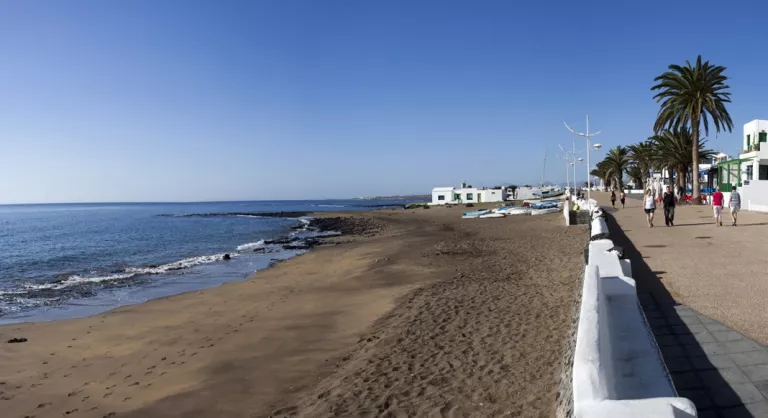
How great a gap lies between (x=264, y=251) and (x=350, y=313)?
19.8 meters

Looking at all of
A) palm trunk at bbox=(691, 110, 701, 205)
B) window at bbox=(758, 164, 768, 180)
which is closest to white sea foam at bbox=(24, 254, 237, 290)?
palm trunk at bbox=(691, 110, 701, 205)

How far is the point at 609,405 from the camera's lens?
2420 mm

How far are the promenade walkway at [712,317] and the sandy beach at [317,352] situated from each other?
1.54 m

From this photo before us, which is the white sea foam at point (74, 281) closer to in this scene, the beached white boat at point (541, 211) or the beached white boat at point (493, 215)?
the beached white boat at point (493, 215)

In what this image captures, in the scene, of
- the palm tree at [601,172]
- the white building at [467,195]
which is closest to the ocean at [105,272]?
the white building at [467,195]

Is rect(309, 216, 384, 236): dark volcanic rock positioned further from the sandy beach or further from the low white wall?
the low white wall

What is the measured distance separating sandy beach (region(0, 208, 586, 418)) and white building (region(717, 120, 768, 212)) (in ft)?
60.5

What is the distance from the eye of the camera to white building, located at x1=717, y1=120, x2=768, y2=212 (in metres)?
26.5

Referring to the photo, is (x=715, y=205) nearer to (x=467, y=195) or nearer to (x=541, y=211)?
(x=541, y=211)

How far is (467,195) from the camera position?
9181 centimetres

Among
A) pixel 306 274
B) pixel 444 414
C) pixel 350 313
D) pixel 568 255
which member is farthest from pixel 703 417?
pixel 306 274

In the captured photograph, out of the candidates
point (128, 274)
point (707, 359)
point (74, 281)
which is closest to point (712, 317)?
point (707, 359)

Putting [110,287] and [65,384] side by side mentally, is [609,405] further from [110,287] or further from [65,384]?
[110,287]

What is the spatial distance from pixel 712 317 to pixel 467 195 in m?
86.5
